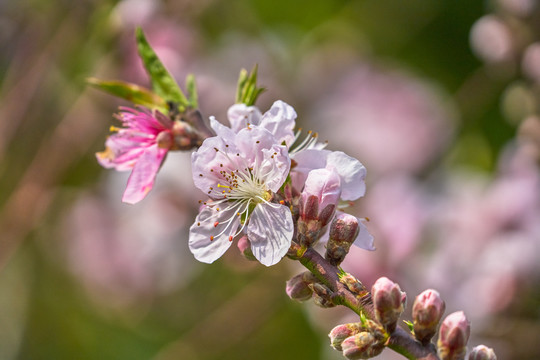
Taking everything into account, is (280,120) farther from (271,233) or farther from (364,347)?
(364,347)

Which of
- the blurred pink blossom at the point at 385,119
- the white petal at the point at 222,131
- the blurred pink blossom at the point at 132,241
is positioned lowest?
the blurred pink blossom at the point at 132,241

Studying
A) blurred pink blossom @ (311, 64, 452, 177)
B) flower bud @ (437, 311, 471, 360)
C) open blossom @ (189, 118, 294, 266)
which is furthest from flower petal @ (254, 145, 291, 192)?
blurred pink blossom @ (311, 64, 452, 177)

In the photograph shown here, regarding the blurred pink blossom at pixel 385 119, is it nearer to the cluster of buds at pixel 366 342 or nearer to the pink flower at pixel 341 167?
the pink flower at pixel 341 167

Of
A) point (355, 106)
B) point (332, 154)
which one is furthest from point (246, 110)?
point (355, 106)

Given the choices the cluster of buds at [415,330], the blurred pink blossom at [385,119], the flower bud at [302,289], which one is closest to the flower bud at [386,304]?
the cluster of buds at [415,330]

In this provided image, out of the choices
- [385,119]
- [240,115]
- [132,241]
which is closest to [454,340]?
[240,115]
